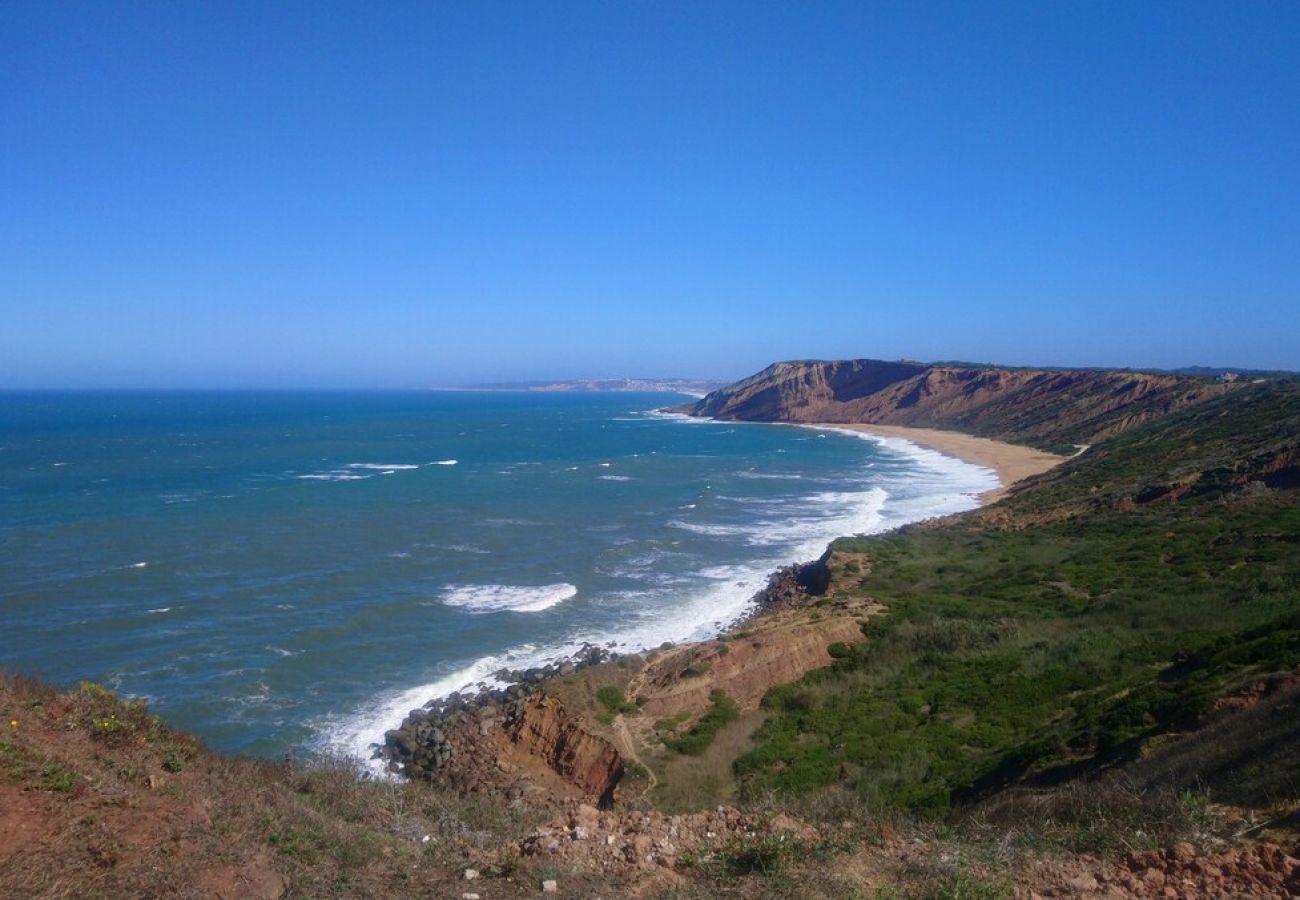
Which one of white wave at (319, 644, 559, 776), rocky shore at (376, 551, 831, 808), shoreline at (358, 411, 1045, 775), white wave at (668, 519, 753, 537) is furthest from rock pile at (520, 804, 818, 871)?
white wave at (668, 519, 753, 537)

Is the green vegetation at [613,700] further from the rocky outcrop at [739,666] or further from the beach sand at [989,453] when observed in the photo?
the beach sand at [989,453]

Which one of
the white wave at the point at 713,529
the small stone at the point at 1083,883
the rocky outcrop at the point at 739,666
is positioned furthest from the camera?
the white wave at the point at 713,529

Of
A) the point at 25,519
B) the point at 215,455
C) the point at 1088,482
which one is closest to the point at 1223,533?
the point at 1088,482

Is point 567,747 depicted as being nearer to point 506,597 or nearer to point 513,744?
point 513,744

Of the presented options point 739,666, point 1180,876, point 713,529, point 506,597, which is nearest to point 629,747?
point 739,666

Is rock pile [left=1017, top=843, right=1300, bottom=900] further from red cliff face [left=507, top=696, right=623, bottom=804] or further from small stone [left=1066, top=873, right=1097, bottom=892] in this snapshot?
red cliff face [left=507, top=696, right=623, bottom=804]

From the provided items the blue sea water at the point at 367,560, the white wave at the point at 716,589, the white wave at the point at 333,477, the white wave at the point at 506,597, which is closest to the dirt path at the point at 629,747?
the white wave at the point at 716,589
